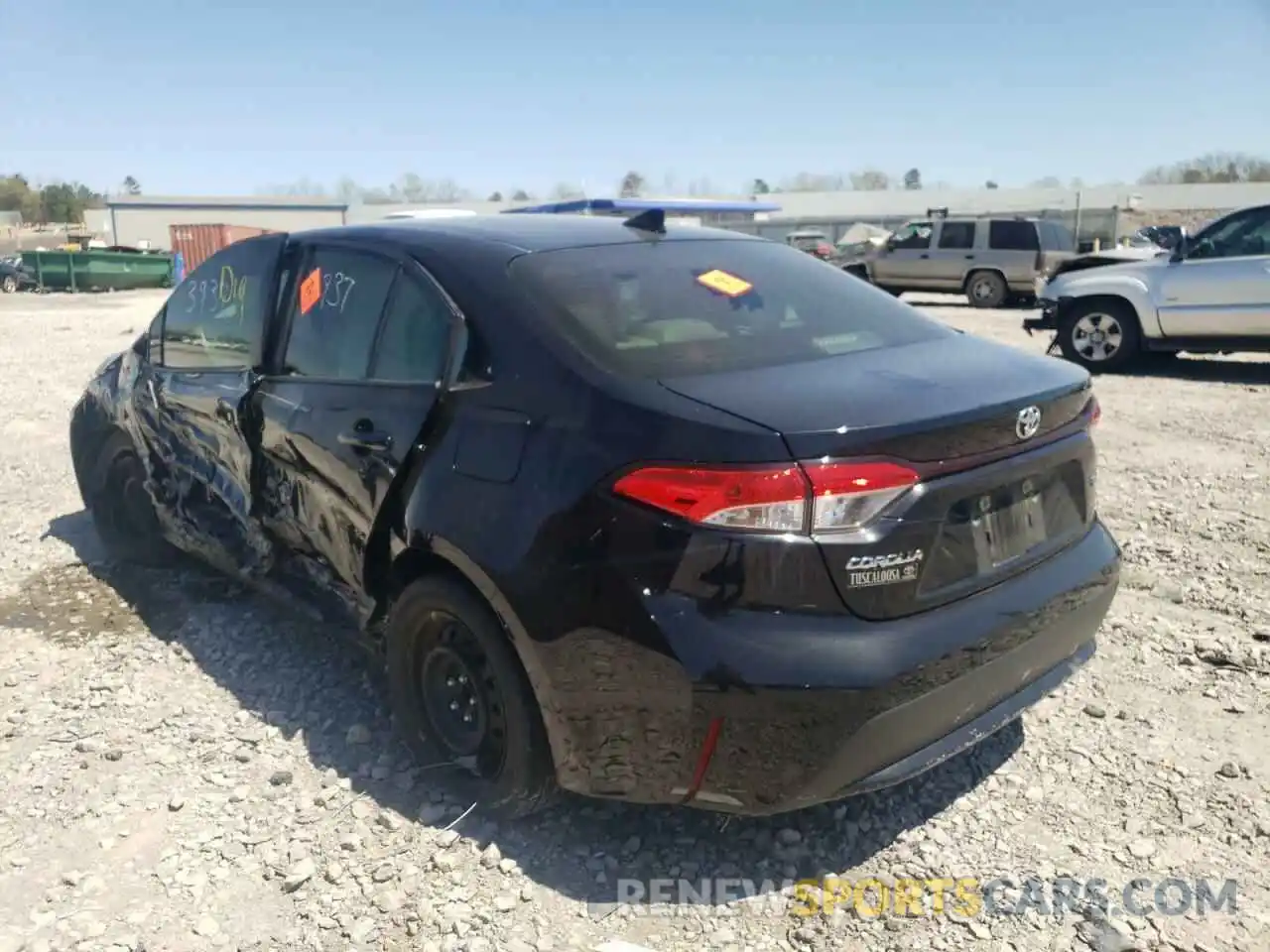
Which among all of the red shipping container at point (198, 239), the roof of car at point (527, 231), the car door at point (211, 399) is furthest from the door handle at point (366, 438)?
the red shipping container at point (198, 239)

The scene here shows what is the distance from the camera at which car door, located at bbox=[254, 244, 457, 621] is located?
3.00 meters

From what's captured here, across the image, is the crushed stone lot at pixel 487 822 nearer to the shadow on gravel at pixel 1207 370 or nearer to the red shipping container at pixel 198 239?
the shadow on gravel at pixel 1207 370

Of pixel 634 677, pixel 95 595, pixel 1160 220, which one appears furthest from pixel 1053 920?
pixel 1160 220

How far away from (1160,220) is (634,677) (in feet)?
182

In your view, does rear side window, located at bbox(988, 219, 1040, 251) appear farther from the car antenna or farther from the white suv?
the car antenna

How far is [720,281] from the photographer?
3184mm

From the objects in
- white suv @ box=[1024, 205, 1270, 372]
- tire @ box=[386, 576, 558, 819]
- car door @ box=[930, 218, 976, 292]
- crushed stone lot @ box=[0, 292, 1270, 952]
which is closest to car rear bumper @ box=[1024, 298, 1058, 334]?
white suv @ box=[1024, 205, 1270, 372]

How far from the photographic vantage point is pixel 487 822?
2.94m

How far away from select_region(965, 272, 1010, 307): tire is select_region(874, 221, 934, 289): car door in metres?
A: 0.98

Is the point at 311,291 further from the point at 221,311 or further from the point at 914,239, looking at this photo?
the point at 914,239

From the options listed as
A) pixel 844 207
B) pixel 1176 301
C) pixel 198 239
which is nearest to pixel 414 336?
pixel 1176 301

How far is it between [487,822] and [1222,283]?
9.89 meters

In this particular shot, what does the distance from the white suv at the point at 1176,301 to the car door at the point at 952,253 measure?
9.81 m

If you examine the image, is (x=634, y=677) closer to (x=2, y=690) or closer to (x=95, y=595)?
(x=2, y=690)
